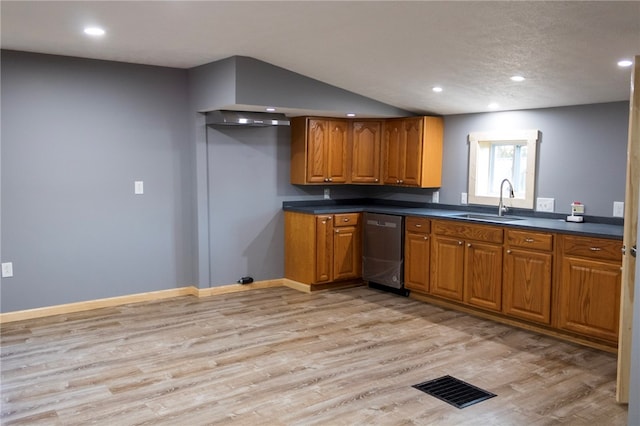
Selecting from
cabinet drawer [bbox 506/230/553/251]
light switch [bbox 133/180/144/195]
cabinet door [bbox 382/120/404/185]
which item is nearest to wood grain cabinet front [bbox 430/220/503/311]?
cabinet drawer [bbox 506/230/553/251]

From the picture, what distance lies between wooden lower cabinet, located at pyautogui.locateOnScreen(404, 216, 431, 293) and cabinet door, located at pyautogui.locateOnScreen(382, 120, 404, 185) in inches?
31.7

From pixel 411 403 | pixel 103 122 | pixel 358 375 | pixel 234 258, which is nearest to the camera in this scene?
pixel 411 403

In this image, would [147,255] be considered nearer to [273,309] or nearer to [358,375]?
[273,309]

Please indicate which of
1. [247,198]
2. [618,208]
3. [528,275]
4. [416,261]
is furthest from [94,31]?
[618,208]

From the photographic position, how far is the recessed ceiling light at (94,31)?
3730 millimetres

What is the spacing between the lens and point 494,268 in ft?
15.0

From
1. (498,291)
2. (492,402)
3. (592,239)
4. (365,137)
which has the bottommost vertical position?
(492,402)

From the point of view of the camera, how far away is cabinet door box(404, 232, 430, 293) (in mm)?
5199

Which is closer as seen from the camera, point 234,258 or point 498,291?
point 498,291

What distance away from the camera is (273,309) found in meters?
4.98

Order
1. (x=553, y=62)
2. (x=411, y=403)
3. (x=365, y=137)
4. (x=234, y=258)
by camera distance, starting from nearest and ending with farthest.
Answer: (x=411, y=403) < (x=553, y=62) < (x=234, y=258) < (x=365, y=137)

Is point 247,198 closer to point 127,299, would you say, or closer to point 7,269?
point 127,299

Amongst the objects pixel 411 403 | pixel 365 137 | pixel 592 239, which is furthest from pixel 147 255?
pixel 592 239

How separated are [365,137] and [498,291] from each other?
2.31 meters
